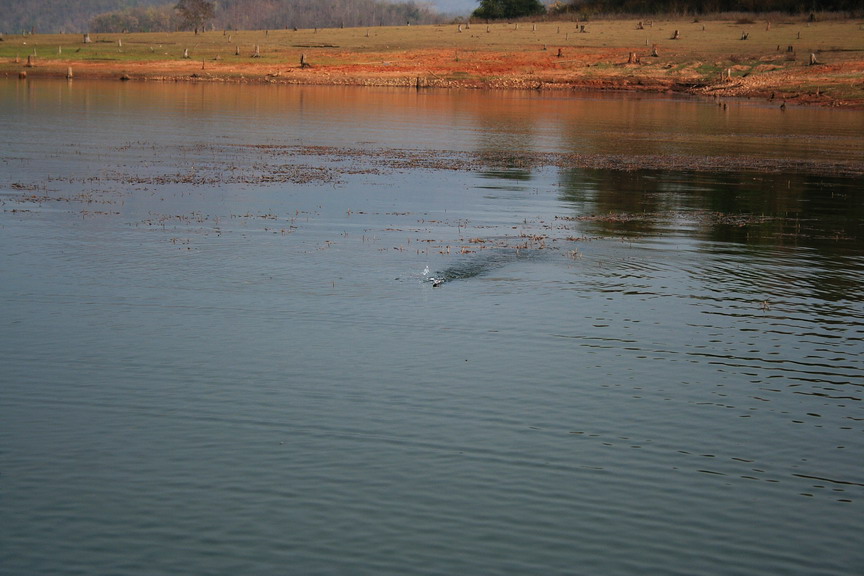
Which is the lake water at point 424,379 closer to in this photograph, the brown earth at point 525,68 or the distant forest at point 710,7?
the brown earth at point 525,68

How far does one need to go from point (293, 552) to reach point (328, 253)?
36.8ft

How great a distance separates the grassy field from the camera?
273ft

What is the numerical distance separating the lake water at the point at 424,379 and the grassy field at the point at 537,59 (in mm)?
58491

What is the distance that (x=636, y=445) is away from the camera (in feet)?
34.2

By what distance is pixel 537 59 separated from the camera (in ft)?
310

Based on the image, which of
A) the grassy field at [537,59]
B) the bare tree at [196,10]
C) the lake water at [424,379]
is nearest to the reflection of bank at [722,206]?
the lake water at [424,379]

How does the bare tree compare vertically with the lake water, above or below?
above

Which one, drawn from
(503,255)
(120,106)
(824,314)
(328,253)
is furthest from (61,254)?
(120,106)

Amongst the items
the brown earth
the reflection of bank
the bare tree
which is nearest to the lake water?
the reflection of bank

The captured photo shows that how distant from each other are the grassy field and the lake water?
5849cm

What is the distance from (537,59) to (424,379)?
8588cm

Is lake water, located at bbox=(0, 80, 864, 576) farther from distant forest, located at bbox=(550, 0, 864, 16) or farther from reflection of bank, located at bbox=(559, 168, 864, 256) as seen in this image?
distant forest, located at bbox=(550, 0, 864, 16)

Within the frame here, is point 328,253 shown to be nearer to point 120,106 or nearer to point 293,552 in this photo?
point 293,552

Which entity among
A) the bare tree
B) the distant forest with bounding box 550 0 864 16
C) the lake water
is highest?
the bare tree
